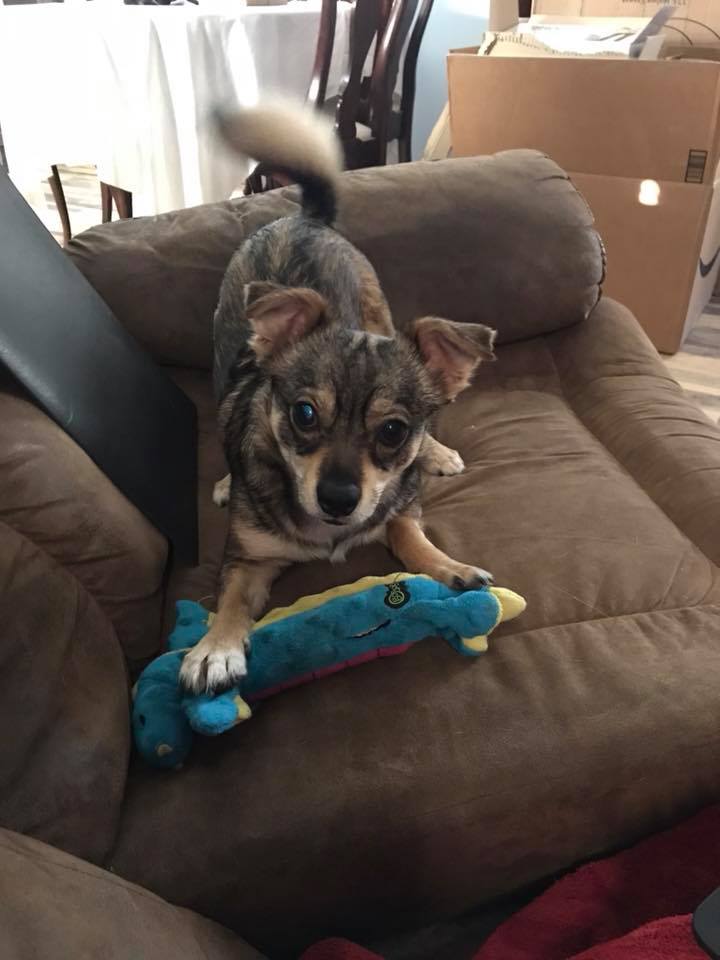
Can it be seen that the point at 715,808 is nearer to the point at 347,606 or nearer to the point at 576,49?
the point at 347,606

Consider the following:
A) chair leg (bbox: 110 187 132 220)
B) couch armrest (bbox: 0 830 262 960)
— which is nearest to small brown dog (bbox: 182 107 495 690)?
couch armrest (bbox: 0 830 262 960)

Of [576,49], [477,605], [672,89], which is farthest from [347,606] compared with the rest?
[576,49]

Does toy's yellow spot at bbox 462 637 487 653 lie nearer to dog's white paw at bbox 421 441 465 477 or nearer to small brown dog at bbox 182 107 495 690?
small brown dog at bbox 182 107 495 690

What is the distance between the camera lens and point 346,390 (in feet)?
4.02

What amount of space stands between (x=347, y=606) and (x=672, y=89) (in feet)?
7.06

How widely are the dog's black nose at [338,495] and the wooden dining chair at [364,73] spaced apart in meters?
2.04

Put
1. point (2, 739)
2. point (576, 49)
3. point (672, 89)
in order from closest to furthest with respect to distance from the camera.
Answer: point (2, 739), point (672, 89), point (576, 49)

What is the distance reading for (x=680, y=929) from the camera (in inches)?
35.2

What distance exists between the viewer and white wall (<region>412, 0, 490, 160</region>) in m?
3.98

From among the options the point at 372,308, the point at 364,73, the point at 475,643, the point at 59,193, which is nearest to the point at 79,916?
the point at 475,643

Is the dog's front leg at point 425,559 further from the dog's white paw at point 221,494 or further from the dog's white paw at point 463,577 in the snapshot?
the dog's white paw at point 221,494

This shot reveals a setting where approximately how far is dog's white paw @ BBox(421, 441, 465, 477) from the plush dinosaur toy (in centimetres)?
49

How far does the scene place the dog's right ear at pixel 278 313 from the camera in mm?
1236

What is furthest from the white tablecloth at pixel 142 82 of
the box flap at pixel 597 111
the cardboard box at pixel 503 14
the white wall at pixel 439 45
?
the white wall at pixel 439 45
